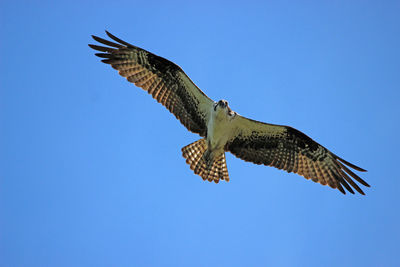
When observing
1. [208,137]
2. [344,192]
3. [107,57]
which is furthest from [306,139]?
[107,57]

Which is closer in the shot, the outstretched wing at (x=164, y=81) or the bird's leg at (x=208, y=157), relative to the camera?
the outstretched wing at (x=164, y=81)

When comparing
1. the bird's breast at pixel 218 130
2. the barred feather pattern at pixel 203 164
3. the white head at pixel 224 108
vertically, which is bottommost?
the barred feather pattern at pixel 203 164

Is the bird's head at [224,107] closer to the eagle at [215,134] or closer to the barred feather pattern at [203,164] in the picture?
the eagle at [215,134]

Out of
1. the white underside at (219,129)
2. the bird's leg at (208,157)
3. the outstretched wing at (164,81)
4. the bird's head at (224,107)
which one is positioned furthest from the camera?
the bird's leg at (208,157)

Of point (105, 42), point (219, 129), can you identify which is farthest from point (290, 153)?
point (105, 42)

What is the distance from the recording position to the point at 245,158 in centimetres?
1040

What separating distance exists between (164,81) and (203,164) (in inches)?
81.5

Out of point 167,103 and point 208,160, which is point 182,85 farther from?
point 208,160

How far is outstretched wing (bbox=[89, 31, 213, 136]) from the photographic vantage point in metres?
9.98

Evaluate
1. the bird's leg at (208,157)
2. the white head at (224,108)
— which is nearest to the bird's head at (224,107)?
the white head at (224,108)

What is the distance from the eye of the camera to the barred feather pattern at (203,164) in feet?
34.3

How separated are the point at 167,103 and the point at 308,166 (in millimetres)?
3493

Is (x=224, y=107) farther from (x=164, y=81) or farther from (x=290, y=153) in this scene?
(x=290, y=153)

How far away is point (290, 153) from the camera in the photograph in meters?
10.4
